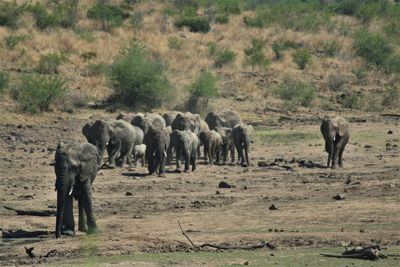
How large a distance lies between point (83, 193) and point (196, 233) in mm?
1720

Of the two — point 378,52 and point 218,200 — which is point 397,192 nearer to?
point 218,200

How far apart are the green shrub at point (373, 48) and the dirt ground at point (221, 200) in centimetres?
2286

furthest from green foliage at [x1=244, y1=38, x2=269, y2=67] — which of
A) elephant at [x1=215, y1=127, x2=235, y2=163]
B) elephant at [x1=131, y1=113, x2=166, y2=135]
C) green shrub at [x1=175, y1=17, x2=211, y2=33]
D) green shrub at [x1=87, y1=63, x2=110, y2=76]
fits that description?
elephant at [x1=215, y1=127, x2=235, y2=163]

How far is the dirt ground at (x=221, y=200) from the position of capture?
51.3 feet

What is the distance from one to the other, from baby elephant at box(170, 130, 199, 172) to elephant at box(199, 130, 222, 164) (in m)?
1.85

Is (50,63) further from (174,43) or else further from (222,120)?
(222,120)

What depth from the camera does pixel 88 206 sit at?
17000 mm

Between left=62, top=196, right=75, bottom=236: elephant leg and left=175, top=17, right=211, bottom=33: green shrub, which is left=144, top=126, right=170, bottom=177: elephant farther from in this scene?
left=175, top=17, right=211, bottom=33: green shrub

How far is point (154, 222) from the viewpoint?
18.0 metres

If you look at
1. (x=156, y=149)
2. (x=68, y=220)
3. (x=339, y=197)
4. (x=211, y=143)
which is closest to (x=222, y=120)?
(x=211, y=143)

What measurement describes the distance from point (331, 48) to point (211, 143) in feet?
97.7

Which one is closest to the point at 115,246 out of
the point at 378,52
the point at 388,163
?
the point at 388,163

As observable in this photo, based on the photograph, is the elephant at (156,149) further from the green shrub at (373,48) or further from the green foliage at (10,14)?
the green shrub at (373,48)

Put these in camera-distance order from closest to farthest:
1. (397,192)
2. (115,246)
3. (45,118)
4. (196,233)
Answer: (115,246) → (196,233) → (397,192) → (45,118)
